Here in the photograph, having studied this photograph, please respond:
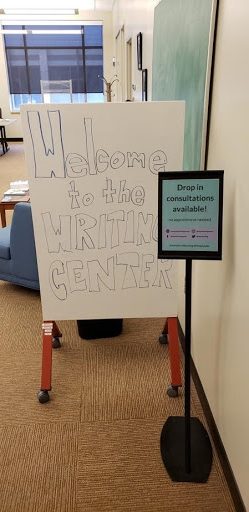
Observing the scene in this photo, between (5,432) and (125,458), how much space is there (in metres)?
0.60

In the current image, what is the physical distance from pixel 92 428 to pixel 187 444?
506mm

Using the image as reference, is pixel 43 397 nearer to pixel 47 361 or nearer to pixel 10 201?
pixel 47 361

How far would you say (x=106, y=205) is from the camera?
6.22 ft

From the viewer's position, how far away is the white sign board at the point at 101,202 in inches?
68.8

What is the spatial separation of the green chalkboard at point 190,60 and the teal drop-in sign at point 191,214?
491 millimetres

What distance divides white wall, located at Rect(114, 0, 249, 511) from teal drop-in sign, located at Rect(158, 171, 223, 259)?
97 mm

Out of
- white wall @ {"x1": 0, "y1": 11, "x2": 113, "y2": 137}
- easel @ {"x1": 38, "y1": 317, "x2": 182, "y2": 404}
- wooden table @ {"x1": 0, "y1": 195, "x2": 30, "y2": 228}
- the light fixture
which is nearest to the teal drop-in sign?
easel @ {"x1": 38, "y1": 317, "x2": 182, "y2": 404}

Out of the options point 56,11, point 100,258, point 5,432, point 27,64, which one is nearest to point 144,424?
point 5,432

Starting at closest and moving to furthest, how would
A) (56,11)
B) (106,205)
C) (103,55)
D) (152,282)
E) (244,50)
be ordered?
1. (244,50)
2. (106,205)
3. (152,282)
4. (56,11)
5. (103,55)

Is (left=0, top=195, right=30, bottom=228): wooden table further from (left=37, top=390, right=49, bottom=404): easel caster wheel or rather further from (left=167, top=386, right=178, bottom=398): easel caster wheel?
(left=167, top=386, right=178, bottom=398): easel caster wheel

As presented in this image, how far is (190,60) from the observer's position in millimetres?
1950

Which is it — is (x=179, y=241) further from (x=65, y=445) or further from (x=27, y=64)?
(x=27, y=64)

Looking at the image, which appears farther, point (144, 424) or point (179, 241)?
point (144, 424)

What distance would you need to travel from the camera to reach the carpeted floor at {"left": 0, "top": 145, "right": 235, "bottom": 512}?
1.58 meters
